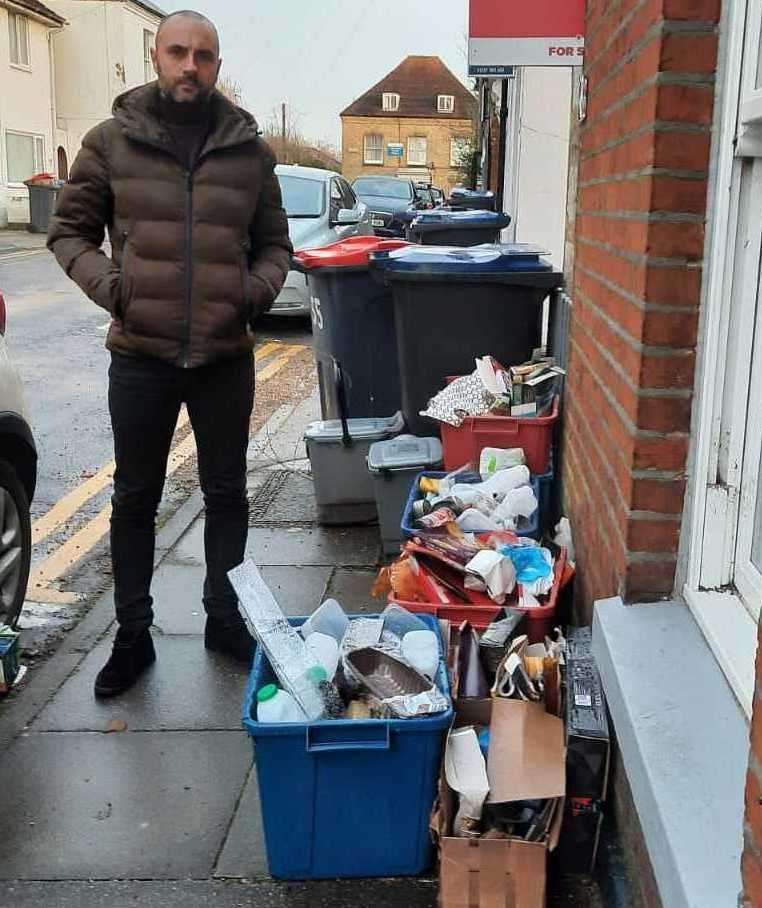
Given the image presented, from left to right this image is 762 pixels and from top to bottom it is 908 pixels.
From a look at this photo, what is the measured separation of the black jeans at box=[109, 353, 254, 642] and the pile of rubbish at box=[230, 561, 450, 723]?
27.4 inches

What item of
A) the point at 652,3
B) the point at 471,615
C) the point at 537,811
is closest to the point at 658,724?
the point at 537,811

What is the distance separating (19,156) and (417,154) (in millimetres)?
36140

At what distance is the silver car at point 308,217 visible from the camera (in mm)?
11844

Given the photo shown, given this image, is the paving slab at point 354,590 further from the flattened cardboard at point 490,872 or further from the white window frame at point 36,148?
the white window frame at point 36,148

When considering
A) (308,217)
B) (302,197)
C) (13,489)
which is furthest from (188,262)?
(302,197)

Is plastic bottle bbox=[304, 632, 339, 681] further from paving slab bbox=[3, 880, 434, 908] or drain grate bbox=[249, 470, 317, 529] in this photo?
drain grate bbox=[249, 470, 317, 529]

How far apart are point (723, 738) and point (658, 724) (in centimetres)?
13

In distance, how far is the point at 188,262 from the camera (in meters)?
3.44

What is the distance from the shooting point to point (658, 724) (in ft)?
7.06

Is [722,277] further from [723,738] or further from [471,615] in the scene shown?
[471,615]

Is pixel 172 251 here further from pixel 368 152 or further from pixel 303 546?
pixel 368 152

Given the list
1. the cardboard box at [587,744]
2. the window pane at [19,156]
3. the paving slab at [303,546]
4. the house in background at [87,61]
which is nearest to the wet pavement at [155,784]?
the paving slab at [303,546]

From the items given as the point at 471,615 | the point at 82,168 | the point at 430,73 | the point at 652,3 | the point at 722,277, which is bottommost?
the point at 471,615

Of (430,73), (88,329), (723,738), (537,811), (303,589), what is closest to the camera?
(723,738)
